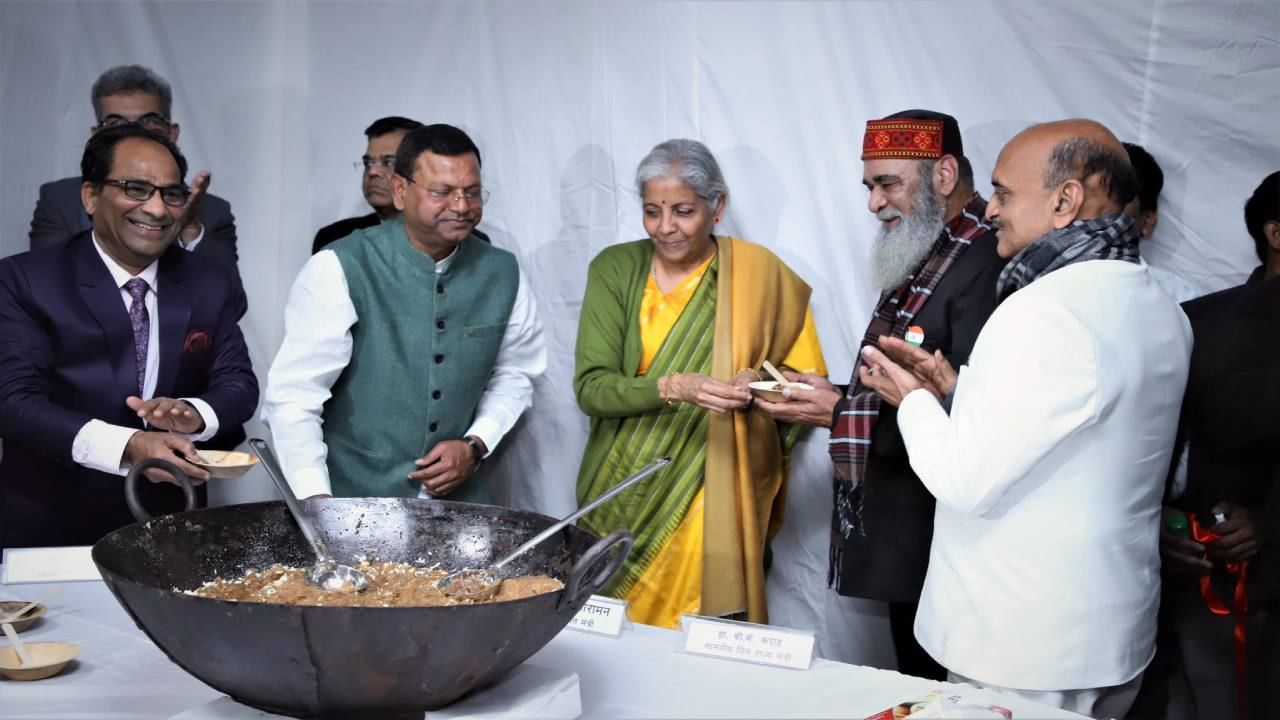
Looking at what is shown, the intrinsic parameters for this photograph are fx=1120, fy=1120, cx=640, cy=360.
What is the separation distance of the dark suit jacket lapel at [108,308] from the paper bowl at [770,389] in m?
1.56

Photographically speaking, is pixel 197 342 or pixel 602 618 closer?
pixel 602 618

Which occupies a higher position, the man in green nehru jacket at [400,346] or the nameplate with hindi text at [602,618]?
the man in green nehru jacket at [400,346]

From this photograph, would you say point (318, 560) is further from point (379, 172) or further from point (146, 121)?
point (146, 121)

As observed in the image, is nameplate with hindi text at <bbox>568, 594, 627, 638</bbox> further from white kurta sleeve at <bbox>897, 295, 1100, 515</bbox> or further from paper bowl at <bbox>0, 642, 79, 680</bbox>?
paper bowl at <bbox>0, 642, 79, 680</bbox>

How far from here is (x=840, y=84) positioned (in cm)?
335

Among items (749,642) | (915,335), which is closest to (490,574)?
(749,642)

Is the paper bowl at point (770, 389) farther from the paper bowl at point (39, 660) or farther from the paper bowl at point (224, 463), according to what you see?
the paper bowl at point (39, 660)

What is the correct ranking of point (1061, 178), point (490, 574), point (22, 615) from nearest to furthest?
point (490, 574)
point (22, 615)
point (1061, 178)

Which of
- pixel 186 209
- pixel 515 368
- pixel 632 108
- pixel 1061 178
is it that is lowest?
pixel 515 368

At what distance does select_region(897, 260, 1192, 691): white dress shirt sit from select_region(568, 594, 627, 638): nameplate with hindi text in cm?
62

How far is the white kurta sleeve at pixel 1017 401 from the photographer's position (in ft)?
6.29

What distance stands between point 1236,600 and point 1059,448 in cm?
85

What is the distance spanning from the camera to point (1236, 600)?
2512 mm

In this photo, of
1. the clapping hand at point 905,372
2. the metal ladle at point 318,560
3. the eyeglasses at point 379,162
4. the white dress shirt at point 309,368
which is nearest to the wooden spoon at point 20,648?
the metal ladle at point 318,560
